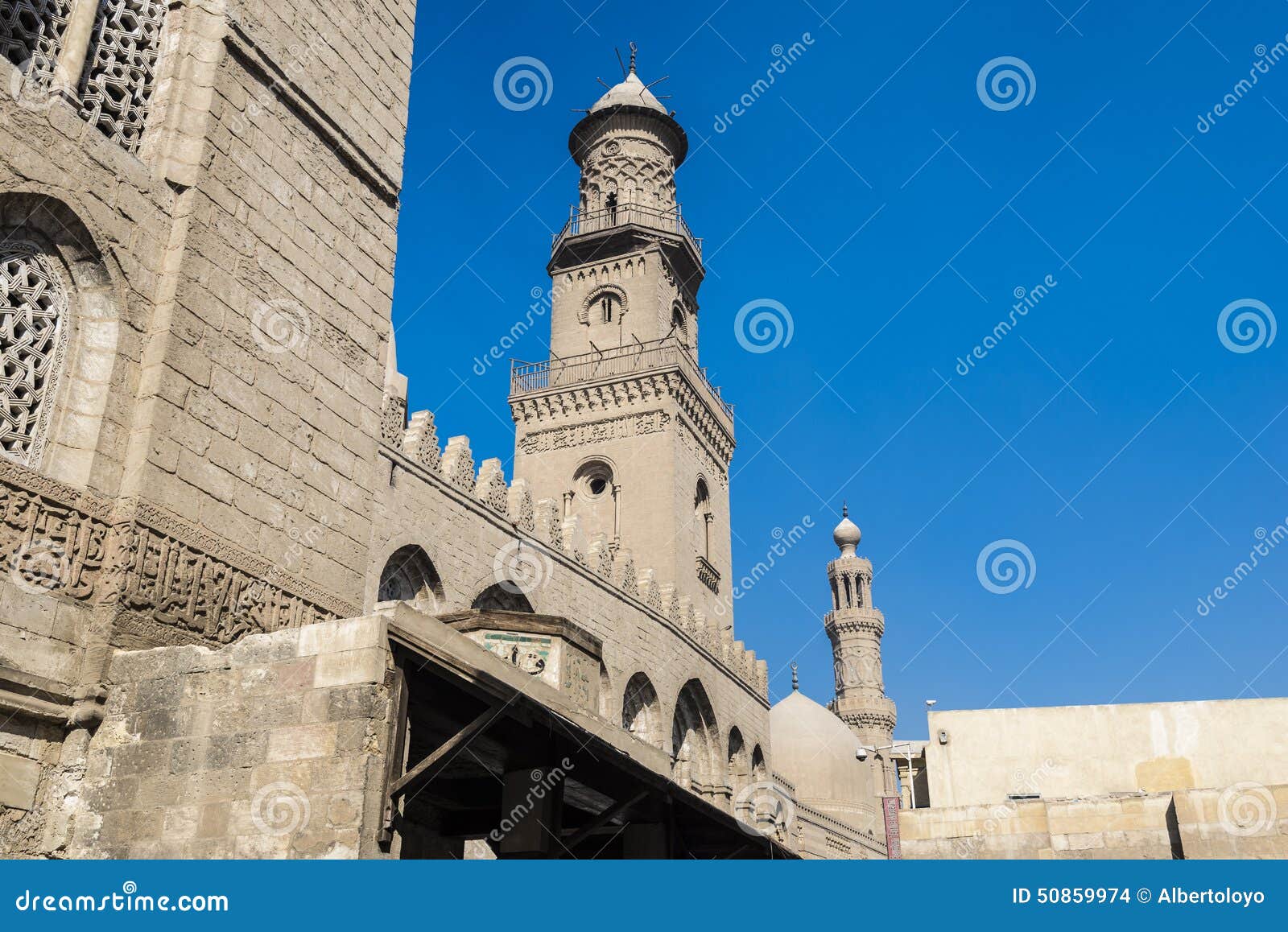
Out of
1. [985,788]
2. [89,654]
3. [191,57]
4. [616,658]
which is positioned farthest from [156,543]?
[985,788]

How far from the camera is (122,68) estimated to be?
611cm

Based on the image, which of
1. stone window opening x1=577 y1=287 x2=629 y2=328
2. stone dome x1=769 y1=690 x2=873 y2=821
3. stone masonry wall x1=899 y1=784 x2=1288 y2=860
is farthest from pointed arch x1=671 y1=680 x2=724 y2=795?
stone window opening x1=577 y1=287 x2=629 y2=328

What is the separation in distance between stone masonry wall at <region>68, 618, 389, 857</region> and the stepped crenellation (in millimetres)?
9580

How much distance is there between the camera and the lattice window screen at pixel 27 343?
5.26 metres

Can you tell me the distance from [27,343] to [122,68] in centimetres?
171

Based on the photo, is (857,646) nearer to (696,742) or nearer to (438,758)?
(696,742)

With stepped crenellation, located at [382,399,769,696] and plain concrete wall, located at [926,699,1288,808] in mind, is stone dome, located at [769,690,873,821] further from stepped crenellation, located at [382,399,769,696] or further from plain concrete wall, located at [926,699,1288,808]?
plain concrete wall, located at [926,699,1288,808]

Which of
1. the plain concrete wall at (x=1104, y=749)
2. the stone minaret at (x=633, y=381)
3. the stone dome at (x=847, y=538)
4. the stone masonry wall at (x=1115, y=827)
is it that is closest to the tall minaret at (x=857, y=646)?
the stone dome at (x=847, y=538)

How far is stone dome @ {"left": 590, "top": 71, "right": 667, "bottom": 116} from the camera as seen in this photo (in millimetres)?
32125

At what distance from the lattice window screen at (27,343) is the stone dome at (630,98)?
28.1 meters

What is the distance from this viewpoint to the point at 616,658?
18781mm

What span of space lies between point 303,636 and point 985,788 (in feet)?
55.9

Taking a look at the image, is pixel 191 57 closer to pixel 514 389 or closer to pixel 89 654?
pixel 89 654

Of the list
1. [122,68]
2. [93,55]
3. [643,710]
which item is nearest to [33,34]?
[93,55]
